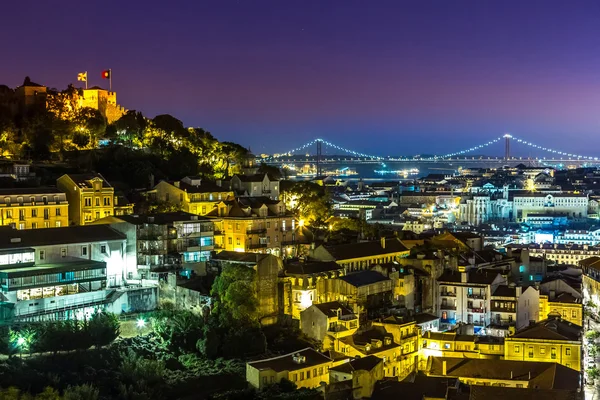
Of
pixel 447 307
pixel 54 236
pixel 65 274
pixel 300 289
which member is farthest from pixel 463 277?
pixel 54 236

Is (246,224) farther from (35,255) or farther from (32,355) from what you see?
(32,355)

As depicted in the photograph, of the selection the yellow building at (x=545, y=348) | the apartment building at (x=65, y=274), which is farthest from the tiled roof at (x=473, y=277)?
the apartment building at (x=65, y=274)

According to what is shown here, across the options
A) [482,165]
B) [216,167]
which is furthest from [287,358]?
[482,165]

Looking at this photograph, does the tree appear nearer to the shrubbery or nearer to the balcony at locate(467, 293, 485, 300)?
the balcony at locate(467, 293, 485, 300)

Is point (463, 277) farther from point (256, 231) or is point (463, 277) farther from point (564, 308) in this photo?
point (256, 231)

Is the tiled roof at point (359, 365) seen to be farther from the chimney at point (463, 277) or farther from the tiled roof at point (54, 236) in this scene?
the tiled roof at point (54, 236)

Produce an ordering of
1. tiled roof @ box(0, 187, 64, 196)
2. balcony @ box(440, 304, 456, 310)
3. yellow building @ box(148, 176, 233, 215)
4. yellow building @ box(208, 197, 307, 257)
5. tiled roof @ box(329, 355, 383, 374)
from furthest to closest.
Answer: yellow building @ box(148, 176, 233, 215) < yellow building @ box(208, 197, 307, 257) < balcony @ box(440, 304, 456, 310) < tiled roof @ box(0, 187, 64, 196) < tiled roof @ box(329, 355, 383, 374)

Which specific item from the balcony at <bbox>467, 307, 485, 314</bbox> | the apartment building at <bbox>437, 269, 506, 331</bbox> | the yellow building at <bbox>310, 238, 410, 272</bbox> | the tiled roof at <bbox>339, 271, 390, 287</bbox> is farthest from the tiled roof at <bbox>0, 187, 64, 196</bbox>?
the balcony at <bbox>467, 307, 485, 314</bbox>
